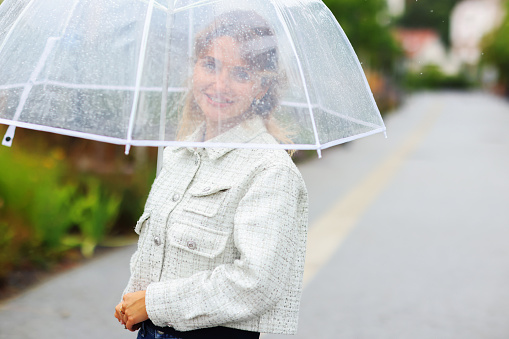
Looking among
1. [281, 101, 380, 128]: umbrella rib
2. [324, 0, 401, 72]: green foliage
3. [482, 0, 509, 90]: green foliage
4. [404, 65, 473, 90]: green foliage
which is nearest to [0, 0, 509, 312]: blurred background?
[281, 101, 380, 128]: umbrella rib

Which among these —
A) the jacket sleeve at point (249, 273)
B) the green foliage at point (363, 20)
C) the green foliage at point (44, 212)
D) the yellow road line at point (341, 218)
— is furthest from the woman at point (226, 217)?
the green foliage at point (363, 20)

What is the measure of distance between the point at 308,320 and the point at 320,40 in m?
2.84

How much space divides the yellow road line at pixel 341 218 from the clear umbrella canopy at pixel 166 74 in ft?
12.2

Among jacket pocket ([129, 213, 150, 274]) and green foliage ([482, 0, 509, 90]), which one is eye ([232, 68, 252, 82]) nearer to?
jacket pocket ([129, 213, 150, 274])

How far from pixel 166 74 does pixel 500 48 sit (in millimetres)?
60060

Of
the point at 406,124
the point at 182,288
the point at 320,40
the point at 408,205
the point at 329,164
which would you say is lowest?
the point at 406,124

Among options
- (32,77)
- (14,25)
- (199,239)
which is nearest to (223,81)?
(199,239)

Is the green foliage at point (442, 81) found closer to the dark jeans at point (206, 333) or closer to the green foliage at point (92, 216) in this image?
the green foliage at point (92, 216)

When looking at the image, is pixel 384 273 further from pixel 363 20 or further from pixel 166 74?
pixel 363 20

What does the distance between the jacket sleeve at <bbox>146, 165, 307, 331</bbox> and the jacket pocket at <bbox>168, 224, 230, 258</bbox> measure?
0.17 ft

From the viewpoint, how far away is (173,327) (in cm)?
183

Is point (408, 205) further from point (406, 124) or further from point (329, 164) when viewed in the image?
point (406, 124)

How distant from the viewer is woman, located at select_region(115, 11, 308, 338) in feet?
5.49

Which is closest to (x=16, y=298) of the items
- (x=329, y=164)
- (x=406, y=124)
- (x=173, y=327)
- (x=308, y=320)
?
(x=308, y=320)
